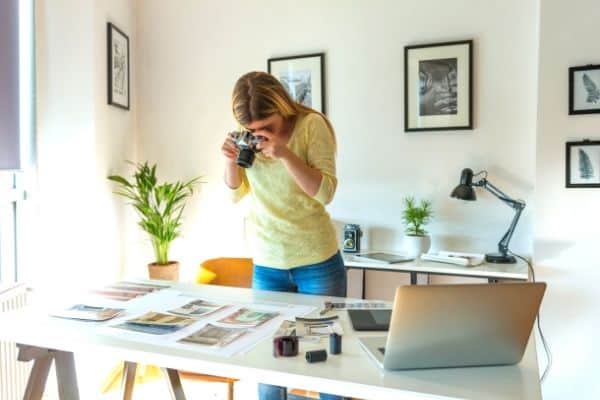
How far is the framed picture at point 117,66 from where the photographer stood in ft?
9.46

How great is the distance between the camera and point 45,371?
4.28 ft

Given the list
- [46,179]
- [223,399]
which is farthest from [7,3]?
[223,399]

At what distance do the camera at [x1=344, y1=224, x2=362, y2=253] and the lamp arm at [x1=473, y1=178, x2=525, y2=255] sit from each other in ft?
2.35

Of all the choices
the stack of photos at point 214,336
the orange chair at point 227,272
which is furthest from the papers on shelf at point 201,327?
the orange chair at point 227,272

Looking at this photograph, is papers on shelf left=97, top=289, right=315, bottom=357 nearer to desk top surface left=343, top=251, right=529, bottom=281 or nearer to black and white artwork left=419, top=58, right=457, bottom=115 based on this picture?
desk top surface left=343, top=251, right=529, bottom=281

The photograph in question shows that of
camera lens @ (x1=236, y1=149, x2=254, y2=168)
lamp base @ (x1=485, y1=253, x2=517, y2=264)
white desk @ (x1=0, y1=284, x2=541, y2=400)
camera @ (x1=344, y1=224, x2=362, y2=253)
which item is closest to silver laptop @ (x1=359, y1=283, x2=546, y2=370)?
white desk @ (x1=0, y1=284, x2=541, y2=400)

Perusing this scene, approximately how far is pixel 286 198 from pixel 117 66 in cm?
198

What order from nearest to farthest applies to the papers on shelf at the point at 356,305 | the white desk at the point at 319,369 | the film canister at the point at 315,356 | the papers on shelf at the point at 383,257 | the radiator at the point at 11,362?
the white desk at the point at 319,369 < the film canister at the point at 315,356 < the papers on shelf at the point at 356,305 < the radiator at the point at 11,362 < the papers on shelf at the point at 383,257

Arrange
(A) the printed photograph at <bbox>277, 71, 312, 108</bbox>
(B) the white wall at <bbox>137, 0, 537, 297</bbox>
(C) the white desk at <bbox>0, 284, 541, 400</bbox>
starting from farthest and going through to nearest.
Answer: (A) the printed photograph at <bbox>277, 71, 312, 108</bbox> → (B) the white wall at <bbox>137, 0, 537, 297</bbox> → (C) the white desk at <bbox>0, 284, 541, 400</bbox>

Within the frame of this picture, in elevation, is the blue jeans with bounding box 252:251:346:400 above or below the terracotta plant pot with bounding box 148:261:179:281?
above

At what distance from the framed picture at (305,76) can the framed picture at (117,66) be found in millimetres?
1002

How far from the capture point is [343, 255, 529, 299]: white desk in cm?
225

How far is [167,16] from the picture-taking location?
10.9 ft

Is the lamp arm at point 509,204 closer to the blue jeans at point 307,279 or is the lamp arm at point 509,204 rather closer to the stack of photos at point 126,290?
the blue jeans at point 307,279
